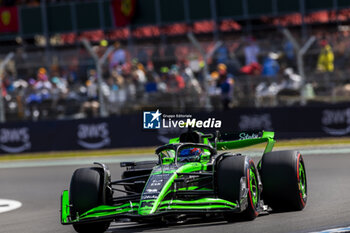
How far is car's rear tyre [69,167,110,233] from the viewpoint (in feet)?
27.1

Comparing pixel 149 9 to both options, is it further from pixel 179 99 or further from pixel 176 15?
pixel 179 99

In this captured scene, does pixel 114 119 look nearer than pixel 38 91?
Yes

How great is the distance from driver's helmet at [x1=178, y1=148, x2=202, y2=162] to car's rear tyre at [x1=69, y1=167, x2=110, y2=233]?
896mm

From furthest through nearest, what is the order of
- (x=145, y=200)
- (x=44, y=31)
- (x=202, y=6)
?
1. (x=44, y=31)
2. (x=202, y=6)
3. (x=145, y=200)

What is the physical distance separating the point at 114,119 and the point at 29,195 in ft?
24.4

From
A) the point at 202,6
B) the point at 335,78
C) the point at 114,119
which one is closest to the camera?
the point at 335,78

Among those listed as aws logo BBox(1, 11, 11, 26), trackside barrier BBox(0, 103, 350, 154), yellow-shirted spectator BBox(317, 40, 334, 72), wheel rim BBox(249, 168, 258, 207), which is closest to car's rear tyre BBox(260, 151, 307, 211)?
wheel rim BBox(249, 168, 258, 207)

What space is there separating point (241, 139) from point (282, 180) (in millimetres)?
1243

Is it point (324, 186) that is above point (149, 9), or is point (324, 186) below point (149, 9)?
below

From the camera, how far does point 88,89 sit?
21859 mm

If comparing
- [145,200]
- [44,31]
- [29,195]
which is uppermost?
[44,31]

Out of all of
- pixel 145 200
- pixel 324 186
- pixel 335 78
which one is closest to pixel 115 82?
pixel 335 78

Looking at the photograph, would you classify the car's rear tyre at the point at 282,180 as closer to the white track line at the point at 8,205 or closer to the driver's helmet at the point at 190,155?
the driver's helmet at the point at 190,155

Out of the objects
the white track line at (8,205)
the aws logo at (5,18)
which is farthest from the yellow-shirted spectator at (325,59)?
the aws logo at (5,18)
